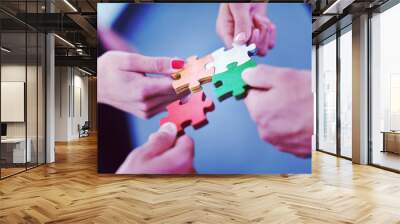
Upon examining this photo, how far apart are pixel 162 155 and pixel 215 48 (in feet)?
6.64

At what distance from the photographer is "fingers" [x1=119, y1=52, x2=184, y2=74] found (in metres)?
6.25

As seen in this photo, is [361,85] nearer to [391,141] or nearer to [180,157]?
[391,141]

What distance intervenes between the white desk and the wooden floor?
0.57 m

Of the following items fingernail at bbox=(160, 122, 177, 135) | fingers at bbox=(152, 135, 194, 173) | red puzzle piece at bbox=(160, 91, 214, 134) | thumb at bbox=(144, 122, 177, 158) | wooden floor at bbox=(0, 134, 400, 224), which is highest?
red puzzle piece at bbox=(160, 91, 214, 134)

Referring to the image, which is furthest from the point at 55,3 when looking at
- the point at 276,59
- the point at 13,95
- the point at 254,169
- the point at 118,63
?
the point at 254,169

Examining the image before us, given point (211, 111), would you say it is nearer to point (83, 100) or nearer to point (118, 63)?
point (118, 63)

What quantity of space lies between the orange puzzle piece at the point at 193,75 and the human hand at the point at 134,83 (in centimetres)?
10

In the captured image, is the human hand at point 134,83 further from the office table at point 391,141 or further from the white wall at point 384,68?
the office table at point 391,141

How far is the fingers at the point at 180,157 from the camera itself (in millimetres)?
6305

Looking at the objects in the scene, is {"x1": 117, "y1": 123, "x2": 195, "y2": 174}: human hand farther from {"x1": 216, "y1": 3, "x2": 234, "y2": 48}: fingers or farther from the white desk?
the white desk

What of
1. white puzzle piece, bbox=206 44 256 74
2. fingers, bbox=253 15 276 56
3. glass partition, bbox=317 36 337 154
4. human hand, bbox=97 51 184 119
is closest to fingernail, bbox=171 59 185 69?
human hand, bbox=97 51 184 119

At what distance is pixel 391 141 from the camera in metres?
7.54

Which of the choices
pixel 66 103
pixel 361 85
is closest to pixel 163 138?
pixel 361 85

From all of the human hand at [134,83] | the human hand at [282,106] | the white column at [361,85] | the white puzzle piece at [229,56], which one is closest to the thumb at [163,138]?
the human hand at [134,83]
